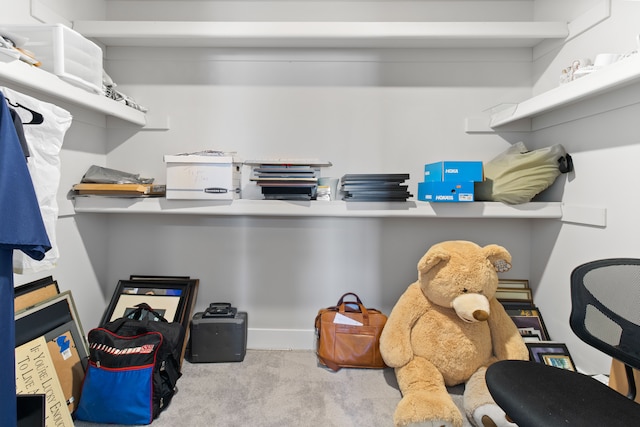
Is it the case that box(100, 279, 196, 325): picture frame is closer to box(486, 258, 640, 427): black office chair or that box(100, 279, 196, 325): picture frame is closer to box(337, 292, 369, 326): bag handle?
box(337, 292, 369, 326): bag handle

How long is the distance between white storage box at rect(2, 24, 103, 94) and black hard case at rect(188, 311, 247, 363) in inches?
52.1

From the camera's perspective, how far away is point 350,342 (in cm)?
189

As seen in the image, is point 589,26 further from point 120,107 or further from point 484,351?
point 120,107

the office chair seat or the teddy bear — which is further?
the teddy bear

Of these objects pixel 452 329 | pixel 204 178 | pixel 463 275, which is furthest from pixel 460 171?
pixel 204 178

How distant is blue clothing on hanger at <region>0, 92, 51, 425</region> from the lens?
95 centimetres

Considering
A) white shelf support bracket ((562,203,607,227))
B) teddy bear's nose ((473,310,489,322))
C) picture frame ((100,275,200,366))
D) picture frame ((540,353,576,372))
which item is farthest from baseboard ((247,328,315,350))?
white shelf support bracket ((562,203,607,227))

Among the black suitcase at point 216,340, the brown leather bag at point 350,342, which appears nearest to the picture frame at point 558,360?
the brown leather bag at point 350,342

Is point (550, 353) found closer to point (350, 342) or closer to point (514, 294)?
point (514, 294)

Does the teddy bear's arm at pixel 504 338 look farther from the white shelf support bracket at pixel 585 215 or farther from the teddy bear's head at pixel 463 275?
the white shelf support bracket at pixel 585 215

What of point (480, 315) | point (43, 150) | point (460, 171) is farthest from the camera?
point (460, 171)

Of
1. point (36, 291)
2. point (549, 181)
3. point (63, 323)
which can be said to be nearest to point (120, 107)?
point (36, 291)

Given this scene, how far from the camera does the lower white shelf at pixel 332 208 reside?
1805mm

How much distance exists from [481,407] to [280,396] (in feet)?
2.91
